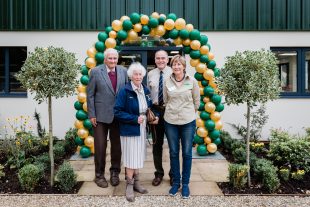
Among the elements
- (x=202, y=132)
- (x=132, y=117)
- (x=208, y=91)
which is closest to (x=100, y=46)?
(x=208, y=91)

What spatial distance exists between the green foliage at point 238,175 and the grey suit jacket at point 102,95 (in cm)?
206

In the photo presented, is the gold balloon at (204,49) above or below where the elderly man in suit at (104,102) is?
above

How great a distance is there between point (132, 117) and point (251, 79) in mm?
1910

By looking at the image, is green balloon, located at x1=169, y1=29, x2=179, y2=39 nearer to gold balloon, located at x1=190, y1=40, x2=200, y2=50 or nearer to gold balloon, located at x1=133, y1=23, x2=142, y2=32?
gold balloon, located at x1=190, y1=40, x2=200, y2=50

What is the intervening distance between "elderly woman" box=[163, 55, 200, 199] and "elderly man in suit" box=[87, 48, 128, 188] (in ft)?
2.83

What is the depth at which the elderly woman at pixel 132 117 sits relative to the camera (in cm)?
498

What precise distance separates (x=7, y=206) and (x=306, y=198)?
4.28 metres

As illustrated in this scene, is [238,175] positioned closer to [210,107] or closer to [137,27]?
[210,107]

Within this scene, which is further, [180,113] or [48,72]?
[48,72]

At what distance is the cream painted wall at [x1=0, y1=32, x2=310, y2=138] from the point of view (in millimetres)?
9578

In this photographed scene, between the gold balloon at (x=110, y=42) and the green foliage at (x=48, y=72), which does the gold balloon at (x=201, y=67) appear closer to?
the gold balloon at (x=110, y=42)

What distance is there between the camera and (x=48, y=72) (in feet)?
17.6

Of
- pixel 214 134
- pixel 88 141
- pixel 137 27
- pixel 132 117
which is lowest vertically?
pixel 88 141

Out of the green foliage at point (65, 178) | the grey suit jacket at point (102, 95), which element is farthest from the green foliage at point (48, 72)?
the green foliage at point (65, 178)
